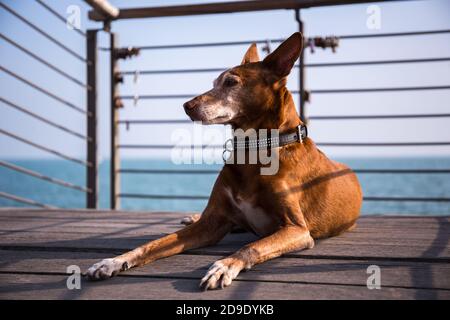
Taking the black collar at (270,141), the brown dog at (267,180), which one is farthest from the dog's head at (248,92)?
the black collar at (270,141)

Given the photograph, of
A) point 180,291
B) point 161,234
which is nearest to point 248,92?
point 161,234

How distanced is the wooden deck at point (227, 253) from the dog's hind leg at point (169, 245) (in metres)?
0.04

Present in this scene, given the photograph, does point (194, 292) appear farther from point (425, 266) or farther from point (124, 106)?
point (124, 106)

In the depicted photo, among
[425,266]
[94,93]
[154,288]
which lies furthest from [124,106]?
[425,266]

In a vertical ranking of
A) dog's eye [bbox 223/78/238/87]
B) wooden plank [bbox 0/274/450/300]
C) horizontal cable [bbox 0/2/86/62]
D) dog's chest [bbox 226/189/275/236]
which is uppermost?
horizontal cable [bbox 0/2/86/62]

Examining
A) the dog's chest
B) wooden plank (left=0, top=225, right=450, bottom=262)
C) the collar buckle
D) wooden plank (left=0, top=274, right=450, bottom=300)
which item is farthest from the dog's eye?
wooden plank (left=0, top=274, right=450, bottom=300)

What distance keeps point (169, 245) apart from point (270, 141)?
0.71 meters

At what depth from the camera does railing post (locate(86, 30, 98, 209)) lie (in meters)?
3.48

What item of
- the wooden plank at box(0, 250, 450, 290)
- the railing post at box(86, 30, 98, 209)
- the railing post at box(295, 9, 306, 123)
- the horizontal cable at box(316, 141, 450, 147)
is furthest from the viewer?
the railing post at box(86, 30, 98, 209)

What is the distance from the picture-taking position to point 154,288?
4.58 feet

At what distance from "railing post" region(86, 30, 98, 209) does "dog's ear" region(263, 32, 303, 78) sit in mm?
1845

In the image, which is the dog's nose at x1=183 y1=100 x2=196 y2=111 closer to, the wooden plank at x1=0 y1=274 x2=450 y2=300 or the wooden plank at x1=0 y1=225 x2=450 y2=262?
the wooden plank at x1=0 y1=225 x2=450 y2=262

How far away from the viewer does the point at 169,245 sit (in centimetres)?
184
